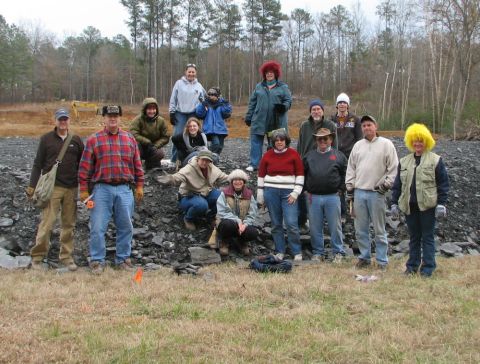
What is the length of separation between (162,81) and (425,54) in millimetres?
27206

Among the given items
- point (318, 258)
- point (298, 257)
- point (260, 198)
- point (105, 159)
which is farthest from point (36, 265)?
point (318, 258)

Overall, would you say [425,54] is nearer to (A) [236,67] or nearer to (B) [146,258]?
(A) [236,67]

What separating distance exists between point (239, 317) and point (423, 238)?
2.94 meters

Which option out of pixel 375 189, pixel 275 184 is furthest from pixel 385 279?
pixel 275 184

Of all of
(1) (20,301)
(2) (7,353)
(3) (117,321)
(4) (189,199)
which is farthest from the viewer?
(4) (189,199)

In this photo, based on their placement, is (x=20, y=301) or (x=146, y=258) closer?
(x=20, y=301)

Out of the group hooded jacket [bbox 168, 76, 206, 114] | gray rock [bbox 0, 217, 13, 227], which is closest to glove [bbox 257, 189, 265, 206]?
hooded jacket [bbox 168, 76, 206, 114]

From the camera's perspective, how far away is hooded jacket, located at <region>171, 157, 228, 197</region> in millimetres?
8125

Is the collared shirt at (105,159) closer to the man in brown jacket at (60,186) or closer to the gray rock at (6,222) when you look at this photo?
the man in brown jacket at (60,186)

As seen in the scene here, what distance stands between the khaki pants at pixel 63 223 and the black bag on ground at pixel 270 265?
2556 mm

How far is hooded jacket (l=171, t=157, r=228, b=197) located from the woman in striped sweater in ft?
2.66

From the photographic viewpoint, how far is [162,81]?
58031mm

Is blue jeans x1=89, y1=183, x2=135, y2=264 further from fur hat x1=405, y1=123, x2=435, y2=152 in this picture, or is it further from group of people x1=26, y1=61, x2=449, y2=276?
fur hat x1=405, y1=123, x2=435, y2=152

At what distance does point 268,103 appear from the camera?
9344mm
